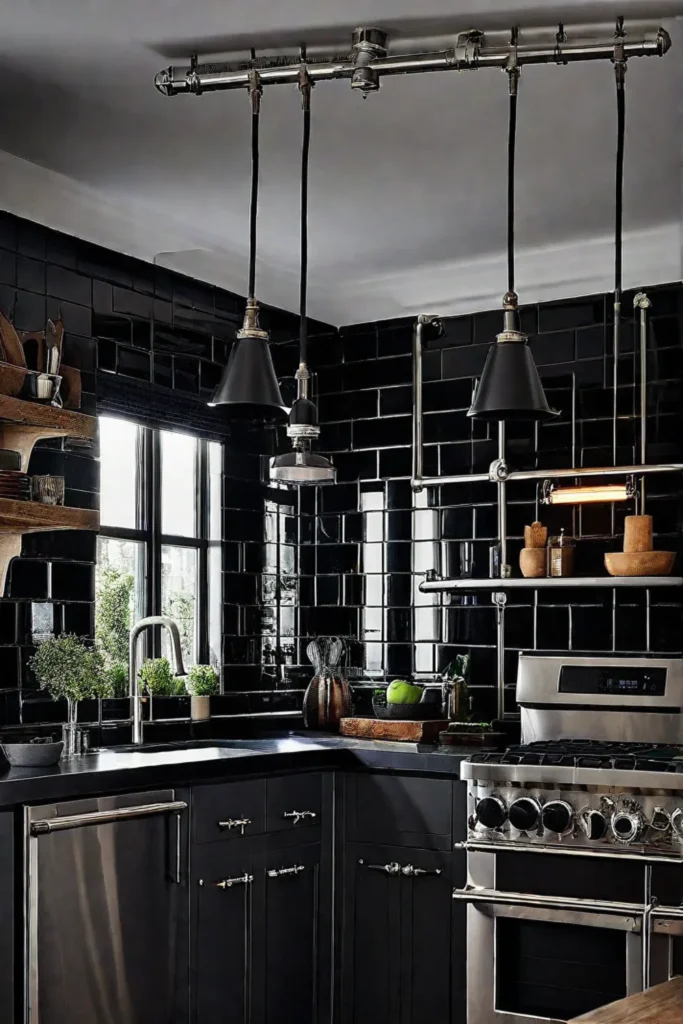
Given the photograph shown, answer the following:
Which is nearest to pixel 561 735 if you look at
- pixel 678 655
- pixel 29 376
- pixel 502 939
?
pixel 678 655

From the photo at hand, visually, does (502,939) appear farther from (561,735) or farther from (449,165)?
(449,165)

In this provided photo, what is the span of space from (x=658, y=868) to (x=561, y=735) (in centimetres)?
105

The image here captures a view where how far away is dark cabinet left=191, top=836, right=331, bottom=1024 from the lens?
3.91 metres

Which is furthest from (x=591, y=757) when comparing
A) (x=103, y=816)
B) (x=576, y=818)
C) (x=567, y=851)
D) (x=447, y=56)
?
(x=447, y=56)

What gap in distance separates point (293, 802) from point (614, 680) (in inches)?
51.3

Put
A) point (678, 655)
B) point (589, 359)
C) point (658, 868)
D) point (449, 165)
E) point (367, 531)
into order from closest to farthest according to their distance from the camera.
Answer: point (658, 868)
point (449, 165)
point (678, 655)
point (589, 359)
point (367, 531)

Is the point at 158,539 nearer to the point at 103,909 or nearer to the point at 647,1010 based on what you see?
the point at 103,909

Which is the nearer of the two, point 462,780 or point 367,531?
point 462,780

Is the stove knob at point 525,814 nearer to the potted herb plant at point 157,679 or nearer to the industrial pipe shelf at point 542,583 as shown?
the industrial pipe shelf at point 542,583

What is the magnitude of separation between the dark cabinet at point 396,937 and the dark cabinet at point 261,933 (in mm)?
89

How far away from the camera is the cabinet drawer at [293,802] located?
421 cm

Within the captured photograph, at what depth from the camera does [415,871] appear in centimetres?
428

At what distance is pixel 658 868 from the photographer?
12.5 feet

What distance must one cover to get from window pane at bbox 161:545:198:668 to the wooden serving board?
721 millimetres
